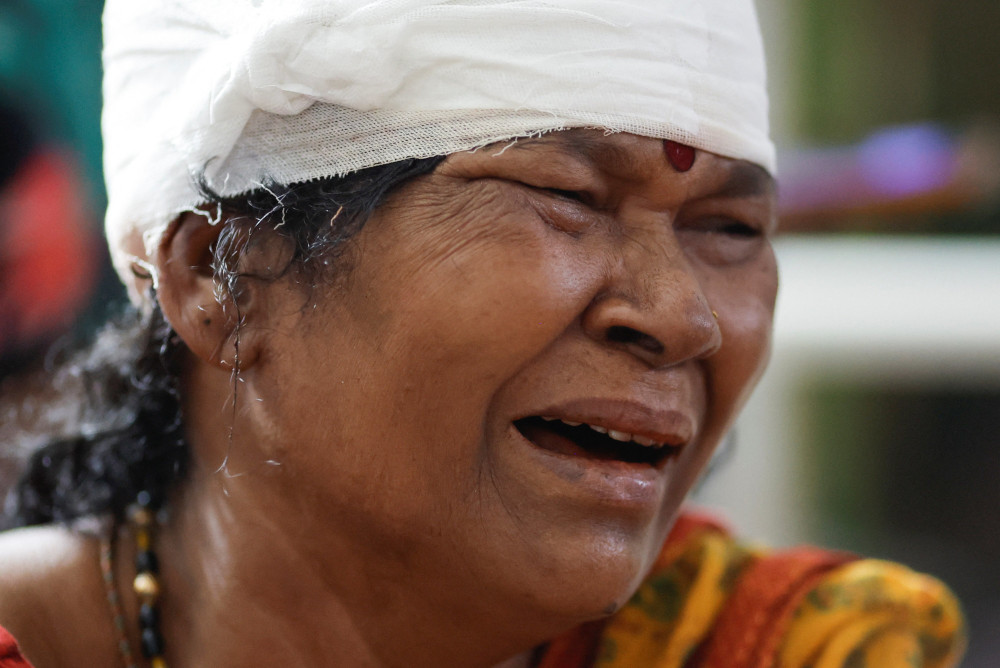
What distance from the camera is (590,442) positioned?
1.34m

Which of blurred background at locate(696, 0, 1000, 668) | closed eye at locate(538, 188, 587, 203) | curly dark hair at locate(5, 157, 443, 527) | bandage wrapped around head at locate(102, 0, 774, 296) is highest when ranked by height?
bandage wrapped around head at locate(102, 0, 774, 296)

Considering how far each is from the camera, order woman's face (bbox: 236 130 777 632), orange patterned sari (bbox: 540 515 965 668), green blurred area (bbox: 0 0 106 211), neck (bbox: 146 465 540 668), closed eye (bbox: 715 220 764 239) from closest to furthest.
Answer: woman's face (bbox: 236 130 777 632) → neck (bbox: 146 465 540 668) → closed eye (bbox: 715 220 764 239) → orange patterned sari (bbox: 540 515 965 668) → green blurred area (bbox: 0 0 106 211)

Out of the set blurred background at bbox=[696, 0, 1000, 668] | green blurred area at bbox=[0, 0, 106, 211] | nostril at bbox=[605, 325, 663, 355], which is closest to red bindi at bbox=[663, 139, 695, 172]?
nostril at bbox=[605, 325, 663, 355]

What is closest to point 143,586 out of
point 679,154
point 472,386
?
point 472,386

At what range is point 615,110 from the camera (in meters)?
1.25

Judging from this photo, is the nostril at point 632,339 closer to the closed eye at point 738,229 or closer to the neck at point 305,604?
the closed eye at point 738,229

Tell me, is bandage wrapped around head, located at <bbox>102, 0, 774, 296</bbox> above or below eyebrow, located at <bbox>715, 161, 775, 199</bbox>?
above

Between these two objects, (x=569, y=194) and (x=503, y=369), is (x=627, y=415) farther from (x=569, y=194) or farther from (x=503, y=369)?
(x=569, y=194)

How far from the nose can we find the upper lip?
6cm

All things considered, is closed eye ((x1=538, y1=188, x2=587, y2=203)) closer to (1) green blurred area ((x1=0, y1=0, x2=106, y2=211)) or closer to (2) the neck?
(2) the neck

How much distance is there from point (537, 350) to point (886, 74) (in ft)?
9.50

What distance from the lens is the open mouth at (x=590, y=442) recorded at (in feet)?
4.24

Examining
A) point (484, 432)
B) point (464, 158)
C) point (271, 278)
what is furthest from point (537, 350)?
point (271, 278)

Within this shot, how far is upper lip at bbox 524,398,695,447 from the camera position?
1244mm
